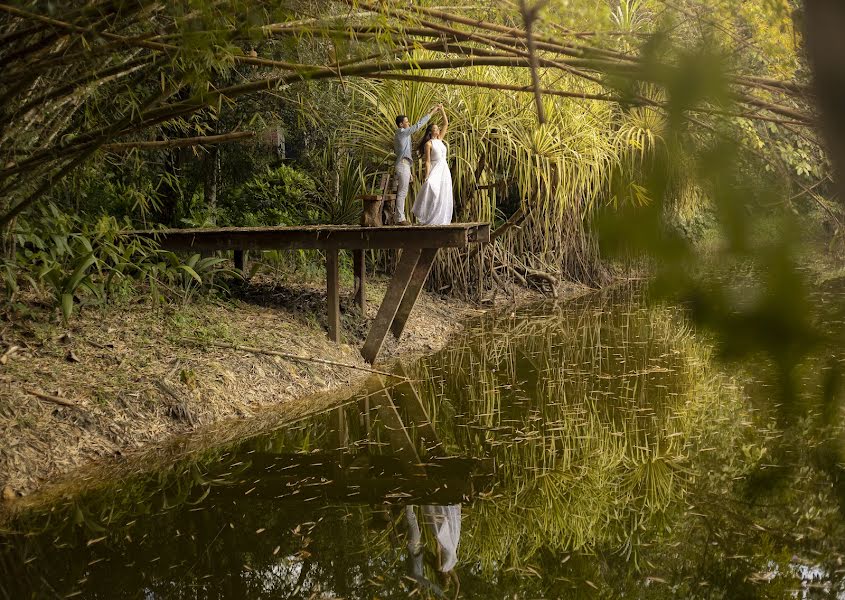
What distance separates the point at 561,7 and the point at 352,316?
4.75m

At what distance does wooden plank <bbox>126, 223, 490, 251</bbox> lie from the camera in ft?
23.0

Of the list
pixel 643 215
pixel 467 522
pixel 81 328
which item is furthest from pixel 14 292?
pixel 643 215

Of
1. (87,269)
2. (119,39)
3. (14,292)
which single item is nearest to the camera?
(119,39)

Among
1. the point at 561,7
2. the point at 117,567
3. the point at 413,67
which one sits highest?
the point at 561,7

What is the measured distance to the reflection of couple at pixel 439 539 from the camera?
3584 mm

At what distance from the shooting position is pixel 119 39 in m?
3.31

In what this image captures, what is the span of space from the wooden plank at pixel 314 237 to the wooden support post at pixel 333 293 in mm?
161

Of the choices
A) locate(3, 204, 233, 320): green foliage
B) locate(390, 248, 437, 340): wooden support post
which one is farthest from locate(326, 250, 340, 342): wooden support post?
locate(3, 204, 233, 320): green foliage

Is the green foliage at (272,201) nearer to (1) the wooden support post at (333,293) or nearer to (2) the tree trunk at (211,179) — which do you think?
(2) the tree trunk at (211,179)

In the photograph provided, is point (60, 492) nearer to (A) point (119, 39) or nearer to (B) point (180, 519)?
(B) point (180, 519)

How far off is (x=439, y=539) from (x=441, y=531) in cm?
9

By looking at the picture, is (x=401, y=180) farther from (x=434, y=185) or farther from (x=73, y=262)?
(x=73, y=262)

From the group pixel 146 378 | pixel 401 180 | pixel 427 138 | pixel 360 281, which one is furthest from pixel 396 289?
pixel 427 138

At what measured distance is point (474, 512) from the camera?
4.18 m
